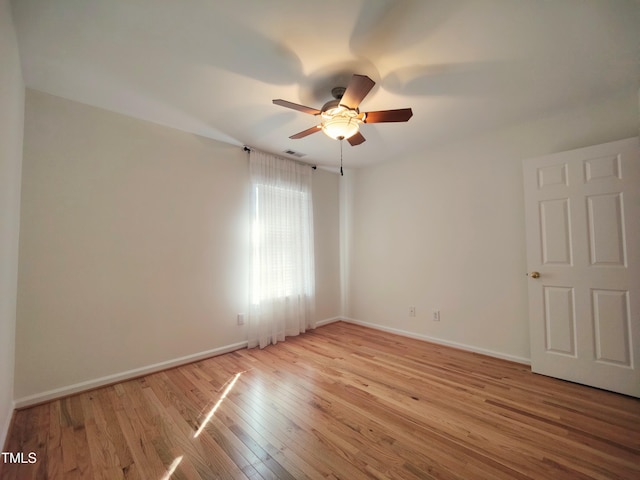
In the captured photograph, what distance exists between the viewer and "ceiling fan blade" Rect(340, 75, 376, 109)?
60.6 inches

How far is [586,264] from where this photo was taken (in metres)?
2.23

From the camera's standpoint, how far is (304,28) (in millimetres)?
1481

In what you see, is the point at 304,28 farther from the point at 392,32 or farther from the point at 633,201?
the point at 633,201

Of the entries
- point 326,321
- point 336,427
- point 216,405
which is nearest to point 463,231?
point 326,321

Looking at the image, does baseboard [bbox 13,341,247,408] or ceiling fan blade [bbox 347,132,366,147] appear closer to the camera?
baseboard [bbox 13,341,247,408]

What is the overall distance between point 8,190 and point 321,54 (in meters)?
Answer: 2.15

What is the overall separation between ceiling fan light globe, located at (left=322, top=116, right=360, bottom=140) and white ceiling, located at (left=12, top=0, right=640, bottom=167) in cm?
30

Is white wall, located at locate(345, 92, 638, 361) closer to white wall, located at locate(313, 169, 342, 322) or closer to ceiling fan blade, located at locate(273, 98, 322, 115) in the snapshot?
white wall, located at locate(313, 169, 342, 322)

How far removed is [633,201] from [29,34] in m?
4.37

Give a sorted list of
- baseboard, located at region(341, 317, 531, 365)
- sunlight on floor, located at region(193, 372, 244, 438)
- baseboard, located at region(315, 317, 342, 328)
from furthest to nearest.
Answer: baseboard, located at region(315, 317, 342, 328) → baseboard, located at region(341, 317, 531, 365) → sunlight on floor, located at region(193, 372, 244, 438)

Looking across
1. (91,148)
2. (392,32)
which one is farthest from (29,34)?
(392,32)

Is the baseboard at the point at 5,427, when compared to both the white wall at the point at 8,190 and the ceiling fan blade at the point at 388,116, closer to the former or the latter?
the white wall at the point at 8,190

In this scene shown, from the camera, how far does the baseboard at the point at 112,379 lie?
195 centimetres

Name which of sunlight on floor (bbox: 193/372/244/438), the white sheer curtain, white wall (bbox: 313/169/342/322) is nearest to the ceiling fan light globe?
the white sheer curtain
